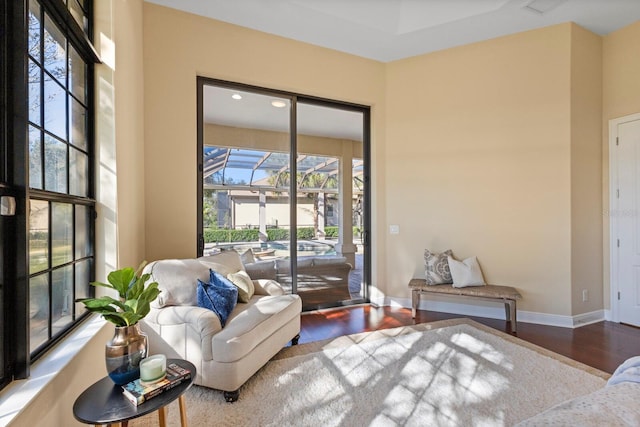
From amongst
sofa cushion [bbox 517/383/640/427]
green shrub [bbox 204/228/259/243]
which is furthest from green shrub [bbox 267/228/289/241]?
sofa cushion [bbox 517/383/640/427]

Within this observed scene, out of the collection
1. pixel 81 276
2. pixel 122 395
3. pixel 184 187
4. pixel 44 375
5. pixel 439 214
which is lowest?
pixel 122 395

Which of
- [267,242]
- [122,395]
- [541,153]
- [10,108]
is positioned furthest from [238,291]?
[541,153]

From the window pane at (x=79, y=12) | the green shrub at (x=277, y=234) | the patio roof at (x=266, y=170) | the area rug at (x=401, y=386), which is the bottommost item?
Result: the area rug at (x=401, y=386)

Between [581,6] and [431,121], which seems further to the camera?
[431,121]

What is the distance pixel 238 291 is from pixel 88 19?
7.68 feet

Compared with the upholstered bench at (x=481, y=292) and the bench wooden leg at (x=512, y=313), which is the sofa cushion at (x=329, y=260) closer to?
the upholstered bench at (x=481, y=292)

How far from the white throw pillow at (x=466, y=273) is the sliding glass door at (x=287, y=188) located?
1.22m

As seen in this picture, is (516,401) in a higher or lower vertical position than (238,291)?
lower

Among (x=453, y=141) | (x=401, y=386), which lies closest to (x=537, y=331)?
(x=401, y=386)

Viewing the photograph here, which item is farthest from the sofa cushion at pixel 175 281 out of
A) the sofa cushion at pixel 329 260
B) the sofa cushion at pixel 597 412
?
the sofa cushion at pixel 597 412

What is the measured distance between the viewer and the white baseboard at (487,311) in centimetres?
359

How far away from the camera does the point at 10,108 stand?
1.24 meters

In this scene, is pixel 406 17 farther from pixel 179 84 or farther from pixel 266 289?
pixel 266 289

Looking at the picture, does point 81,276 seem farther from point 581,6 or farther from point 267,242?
point 581,6
